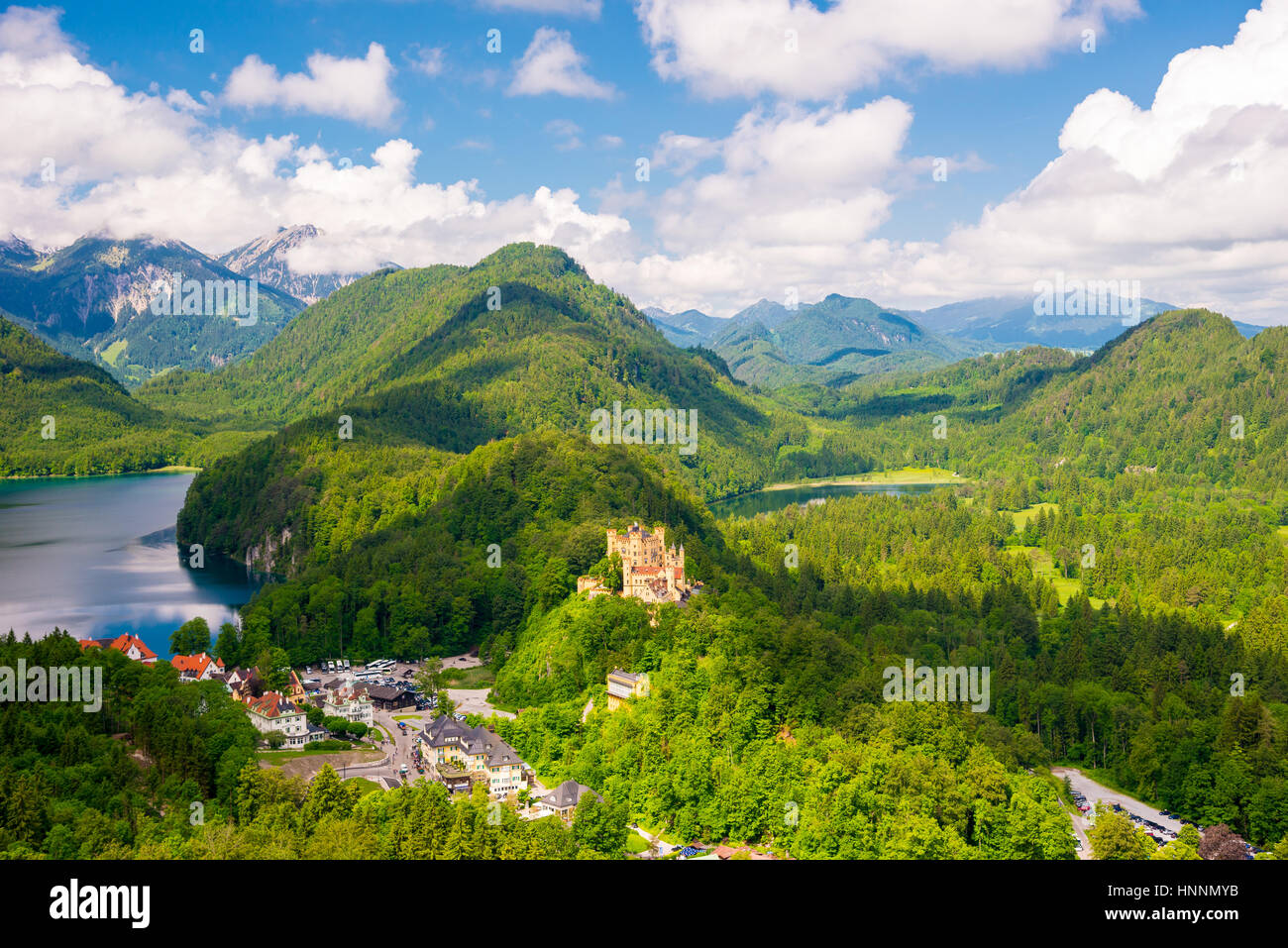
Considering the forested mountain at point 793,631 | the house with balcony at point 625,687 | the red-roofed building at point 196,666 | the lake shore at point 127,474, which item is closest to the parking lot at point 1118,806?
the forested mountain at point 793,631

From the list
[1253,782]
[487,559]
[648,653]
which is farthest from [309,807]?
[487,559]

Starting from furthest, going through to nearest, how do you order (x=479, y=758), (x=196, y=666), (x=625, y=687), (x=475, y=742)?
(x=196, y=666) → (x=625, y=687) → (x=475, y=742) → (x=479, y=758)

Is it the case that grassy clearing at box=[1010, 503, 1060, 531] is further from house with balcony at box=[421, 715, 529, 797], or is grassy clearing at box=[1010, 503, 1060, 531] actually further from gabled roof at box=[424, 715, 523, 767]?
house with balcony at box=[421, 715, 529, 797]

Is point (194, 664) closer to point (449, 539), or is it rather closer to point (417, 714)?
point (417, 714)

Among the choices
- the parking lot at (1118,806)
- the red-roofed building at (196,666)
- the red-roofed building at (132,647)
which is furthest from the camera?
the red-roofed building at (132,647)

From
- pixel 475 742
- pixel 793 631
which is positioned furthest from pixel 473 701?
pixel 793 631

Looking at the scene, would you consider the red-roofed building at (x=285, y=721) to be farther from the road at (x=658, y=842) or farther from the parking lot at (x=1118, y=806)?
the parking lot at (x=1118, y=806)
